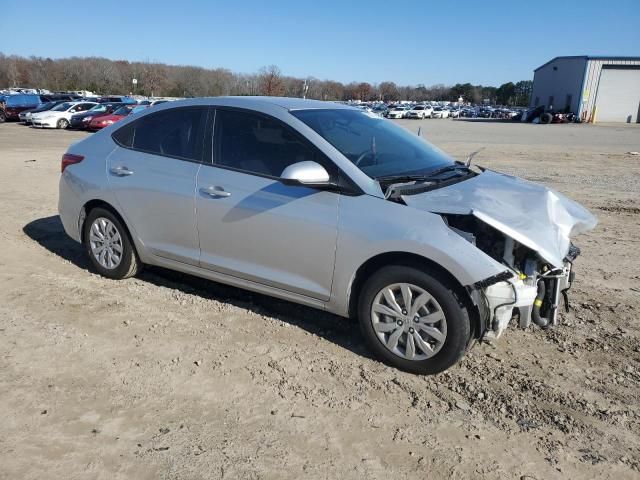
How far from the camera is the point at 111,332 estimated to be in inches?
161

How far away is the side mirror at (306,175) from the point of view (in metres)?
3.50

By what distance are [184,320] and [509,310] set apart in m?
2.49

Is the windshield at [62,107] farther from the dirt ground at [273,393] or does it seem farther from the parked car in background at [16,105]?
the dirt ground at [273,393]

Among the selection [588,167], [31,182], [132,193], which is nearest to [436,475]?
[132,193]

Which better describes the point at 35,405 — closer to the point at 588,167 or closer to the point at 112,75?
the point at 588,167

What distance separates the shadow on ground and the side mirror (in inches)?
48.6

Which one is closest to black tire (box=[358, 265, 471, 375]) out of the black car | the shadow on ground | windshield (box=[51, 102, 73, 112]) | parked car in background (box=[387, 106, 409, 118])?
the shadow on ground

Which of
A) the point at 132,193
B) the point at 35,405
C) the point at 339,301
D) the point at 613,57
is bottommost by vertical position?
the point at 35,405

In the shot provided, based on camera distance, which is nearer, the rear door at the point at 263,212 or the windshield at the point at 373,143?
the rear door at the point at 263,212

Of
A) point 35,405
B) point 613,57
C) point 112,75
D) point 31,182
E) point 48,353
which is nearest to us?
point 35,405

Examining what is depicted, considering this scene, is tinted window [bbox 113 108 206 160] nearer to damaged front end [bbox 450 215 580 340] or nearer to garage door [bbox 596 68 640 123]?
damaged front end [bbox 450 215 580 340]

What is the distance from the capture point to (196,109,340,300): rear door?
3.74 meters

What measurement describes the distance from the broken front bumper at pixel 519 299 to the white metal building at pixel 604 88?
59954 mm

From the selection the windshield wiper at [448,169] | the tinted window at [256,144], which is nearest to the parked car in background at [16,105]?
the tinted window at [256,144]
